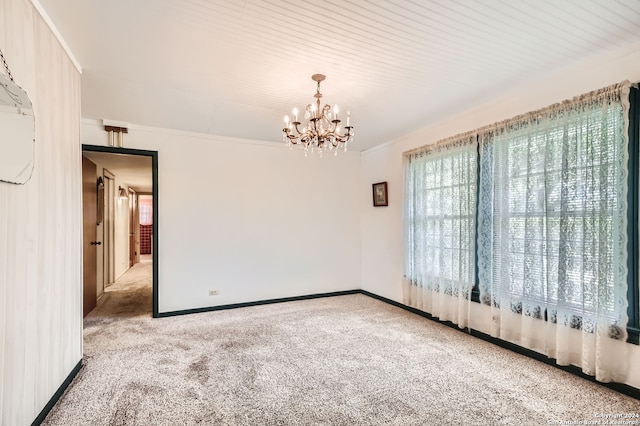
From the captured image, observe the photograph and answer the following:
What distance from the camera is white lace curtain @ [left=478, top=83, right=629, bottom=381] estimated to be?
89.5 inches

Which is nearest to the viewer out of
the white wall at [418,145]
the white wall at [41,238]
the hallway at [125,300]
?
the white wall at [41,238]

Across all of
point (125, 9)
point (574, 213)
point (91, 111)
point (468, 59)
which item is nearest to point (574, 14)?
point (468, 59)

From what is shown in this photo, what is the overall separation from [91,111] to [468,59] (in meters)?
3.89

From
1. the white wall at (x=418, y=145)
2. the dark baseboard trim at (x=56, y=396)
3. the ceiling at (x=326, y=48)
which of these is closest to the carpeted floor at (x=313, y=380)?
the dark baseboard trim at (x=56, y=396)

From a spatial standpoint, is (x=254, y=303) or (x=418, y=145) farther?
(x=254, y=303)

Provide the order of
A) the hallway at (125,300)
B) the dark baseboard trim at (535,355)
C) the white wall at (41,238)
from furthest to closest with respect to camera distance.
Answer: the hallway at (125,300) < the dark baseboard trim at (535,355) < the white wall at (41,238)

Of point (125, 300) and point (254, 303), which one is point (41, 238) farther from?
point (125, 300)

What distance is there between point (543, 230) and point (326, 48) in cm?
234

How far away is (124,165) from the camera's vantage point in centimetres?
576

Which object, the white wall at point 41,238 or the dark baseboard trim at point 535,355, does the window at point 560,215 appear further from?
the white wall at point 41,238

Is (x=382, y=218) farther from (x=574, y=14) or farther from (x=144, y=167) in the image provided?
(x=144, y=167)

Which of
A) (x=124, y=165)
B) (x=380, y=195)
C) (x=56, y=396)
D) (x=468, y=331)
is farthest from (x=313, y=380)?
(x=124, y=165)

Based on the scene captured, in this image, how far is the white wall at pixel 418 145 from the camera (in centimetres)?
236

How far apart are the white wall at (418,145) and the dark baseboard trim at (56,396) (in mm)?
3705
